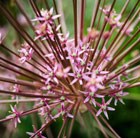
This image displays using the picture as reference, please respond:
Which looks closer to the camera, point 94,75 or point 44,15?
point 94,75

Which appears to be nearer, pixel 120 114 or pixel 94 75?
pixel 94 75

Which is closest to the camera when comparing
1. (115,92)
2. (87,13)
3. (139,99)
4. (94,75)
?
(94,75)

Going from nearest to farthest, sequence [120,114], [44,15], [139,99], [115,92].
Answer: [44,15]
[115,92]
[139,99]
[120,114]

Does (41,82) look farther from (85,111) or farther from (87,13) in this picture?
(87,13)

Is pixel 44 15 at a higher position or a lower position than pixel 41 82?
higher

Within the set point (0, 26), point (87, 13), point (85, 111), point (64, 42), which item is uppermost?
point (0, 26)

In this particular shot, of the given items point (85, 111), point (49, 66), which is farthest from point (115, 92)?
point (49, 66)

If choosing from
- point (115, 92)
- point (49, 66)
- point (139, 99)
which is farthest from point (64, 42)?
point (139, 99)

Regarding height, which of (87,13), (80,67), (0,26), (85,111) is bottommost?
(85,111)

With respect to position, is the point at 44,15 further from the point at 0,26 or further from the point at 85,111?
the point at 0,26
